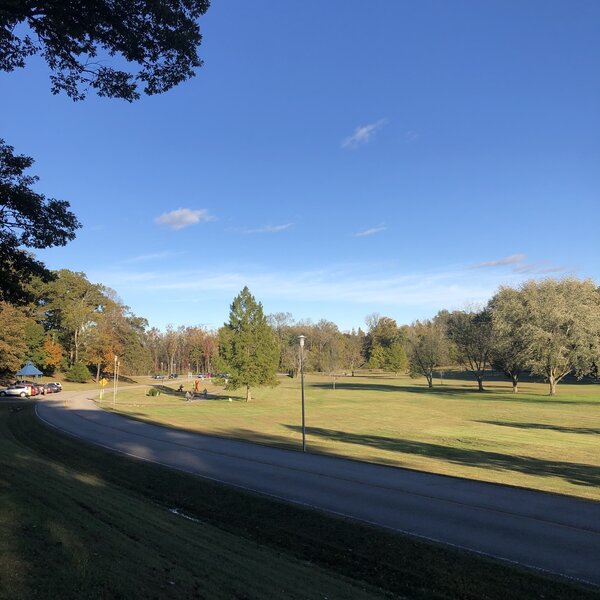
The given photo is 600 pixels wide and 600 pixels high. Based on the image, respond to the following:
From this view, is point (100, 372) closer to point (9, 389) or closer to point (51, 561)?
point (9, 389)

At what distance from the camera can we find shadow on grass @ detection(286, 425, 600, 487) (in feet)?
55.3

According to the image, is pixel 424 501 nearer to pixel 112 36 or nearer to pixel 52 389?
pixel 112 36

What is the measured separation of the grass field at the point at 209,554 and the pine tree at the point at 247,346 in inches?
1626

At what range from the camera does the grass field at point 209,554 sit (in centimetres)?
532

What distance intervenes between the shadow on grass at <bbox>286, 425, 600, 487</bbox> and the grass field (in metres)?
9.29

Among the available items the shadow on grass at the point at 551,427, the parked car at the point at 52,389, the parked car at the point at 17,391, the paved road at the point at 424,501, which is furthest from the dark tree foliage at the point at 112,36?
the parked car at the point at 52,389

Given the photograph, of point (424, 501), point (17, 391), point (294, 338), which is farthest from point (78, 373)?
point (424, 501)

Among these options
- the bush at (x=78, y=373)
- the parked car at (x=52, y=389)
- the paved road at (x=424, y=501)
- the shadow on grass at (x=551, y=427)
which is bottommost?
the shadow on grass at (x=551, y=427)

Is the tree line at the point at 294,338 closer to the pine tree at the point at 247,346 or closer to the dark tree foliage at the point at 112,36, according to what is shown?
the pine tree at the point at 247,346

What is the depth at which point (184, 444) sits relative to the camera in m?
21.3

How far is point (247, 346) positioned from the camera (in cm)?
5431

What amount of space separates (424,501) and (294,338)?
427ft

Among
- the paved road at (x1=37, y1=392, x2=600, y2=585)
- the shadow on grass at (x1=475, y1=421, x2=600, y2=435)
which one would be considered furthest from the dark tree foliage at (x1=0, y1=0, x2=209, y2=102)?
the shadow on grass at (x1=475, y1=421, x2=600, y2=435)

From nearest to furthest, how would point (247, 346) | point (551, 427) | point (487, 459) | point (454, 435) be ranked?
1. point (487, 459)
2. point (454, 435)
3. point (551, 427)
4. point (247, 346)
